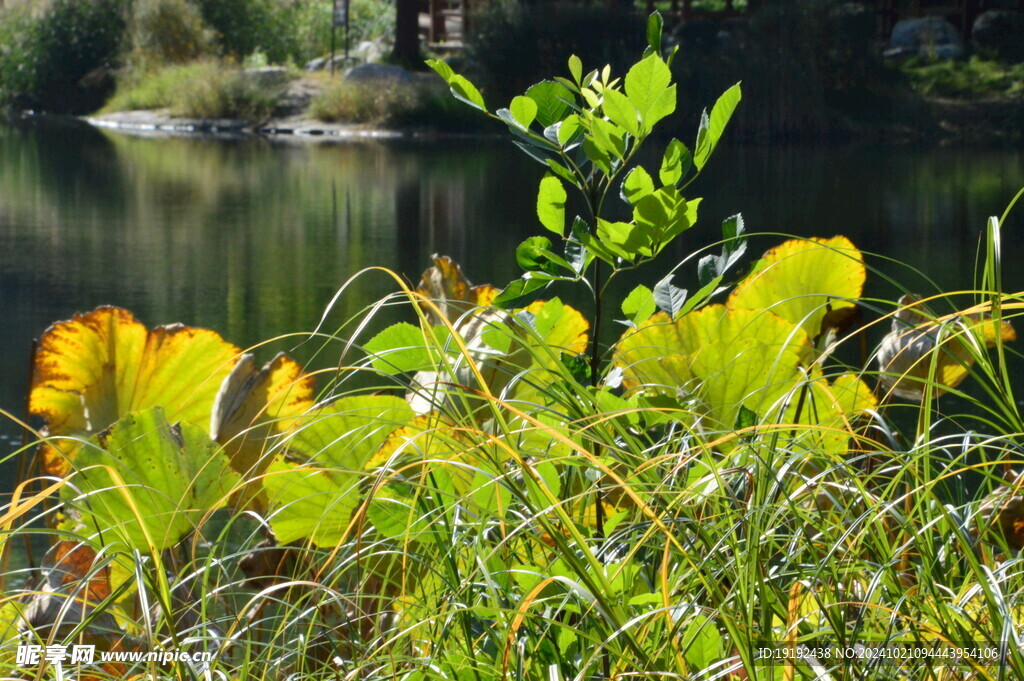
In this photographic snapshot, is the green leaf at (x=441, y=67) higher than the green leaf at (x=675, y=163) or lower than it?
higher

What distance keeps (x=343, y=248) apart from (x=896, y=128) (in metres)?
9.43

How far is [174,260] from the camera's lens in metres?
5.30

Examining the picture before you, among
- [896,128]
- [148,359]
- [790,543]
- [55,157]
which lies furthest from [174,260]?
[896,128]

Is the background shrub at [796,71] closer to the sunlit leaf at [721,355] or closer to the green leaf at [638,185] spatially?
the sunlit leaf at [721,355]

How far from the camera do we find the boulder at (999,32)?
16.3 meters

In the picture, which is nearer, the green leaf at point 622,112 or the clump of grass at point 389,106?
the green leaf at point 622,112

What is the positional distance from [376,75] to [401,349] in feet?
47.9

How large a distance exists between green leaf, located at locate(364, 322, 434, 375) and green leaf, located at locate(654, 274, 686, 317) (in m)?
0.17

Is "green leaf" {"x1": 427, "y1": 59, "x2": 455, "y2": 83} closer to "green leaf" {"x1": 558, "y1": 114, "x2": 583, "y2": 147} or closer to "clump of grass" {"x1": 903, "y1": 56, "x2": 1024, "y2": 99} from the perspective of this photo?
"green leaf" {"x1": 558, "y1": 114, "x2": 583, "y2": 147}

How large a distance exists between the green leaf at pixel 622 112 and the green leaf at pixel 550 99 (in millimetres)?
78

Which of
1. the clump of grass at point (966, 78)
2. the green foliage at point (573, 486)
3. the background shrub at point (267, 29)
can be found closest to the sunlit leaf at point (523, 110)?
the green foliage at point (573, 486)

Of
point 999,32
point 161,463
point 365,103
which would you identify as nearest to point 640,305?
point 161,463

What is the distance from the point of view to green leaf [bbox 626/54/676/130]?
80 centimetres

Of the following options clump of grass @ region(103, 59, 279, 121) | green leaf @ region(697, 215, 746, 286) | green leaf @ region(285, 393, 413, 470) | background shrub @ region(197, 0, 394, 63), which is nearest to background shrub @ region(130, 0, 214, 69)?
background shrub @ region(197, 0, 394, 63)
